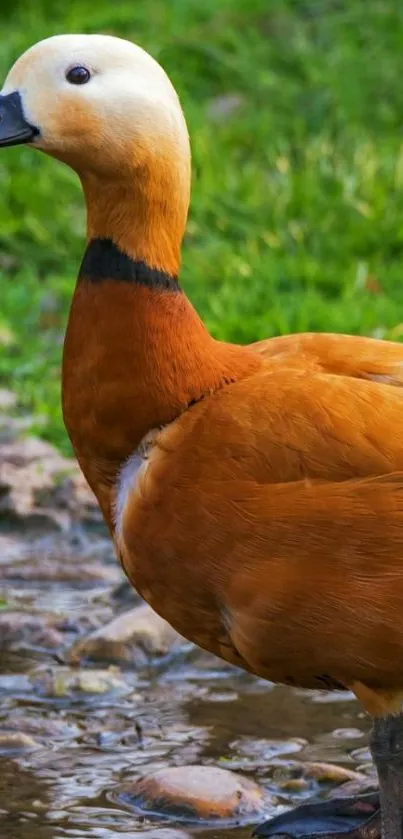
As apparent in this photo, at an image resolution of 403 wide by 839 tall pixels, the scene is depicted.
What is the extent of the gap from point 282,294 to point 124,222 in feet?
11.6

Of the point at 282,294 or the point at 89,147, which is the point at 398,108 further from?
the point at 89,147

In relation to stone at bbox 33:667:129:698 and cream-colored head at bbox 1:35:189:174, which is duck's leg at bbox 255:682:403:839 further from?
cream-colored head at bbox 1:35:189:174

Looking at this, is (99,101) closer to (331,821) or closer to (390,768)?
(390,768)

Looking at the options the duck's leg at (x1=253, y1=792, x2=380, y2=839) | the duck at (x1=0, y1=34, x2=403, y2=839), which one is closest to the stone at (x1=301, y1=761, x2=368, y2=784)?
the duck's leg at (x1=253, y1=792, x2=380, y2=839)

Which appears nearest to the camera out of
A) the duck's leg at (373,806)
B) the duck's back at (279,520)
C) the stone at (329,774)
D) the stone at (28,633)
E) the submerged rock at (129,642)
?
the duck's back at (279,520)

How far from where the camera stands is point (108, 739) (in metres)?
4.53

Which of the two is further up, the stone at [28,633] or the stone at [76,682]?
the stone at [28,633]

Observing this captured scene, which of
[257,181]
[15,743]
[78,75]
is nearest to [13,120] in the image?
[78,75]

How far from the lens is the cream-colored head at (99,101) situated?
149 inches

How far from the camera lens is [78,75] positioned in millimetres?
3797

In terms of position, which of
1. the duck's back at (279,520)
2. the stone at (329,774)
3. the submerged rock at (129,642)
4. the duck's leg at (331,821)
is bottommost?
the duck's leg at (331,821)

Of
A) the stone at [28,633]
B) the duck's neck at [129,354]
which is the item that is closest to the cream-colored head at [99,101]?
the duck's neck at [129,354]

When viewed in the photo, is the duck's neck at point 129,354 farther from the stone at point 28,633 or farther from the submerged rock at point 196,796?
the stone at point 28,633

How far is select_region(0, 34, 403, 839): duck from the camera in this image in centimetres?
363
